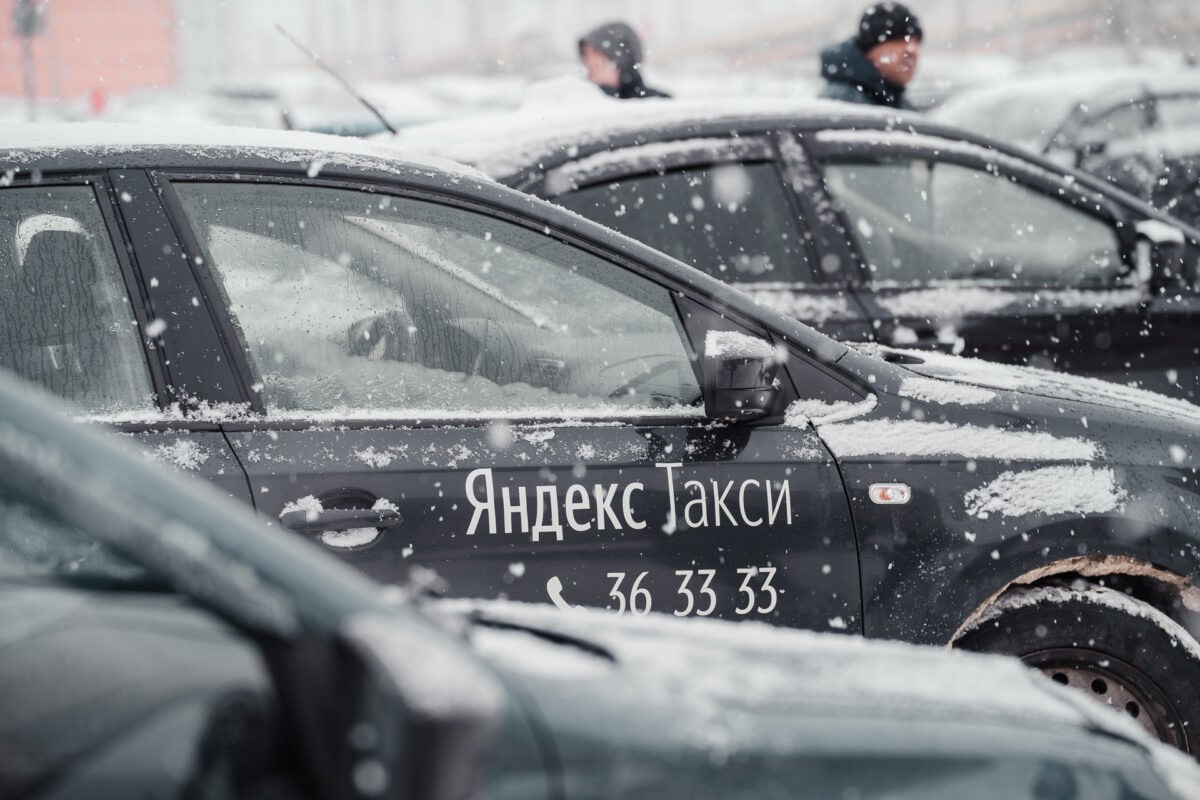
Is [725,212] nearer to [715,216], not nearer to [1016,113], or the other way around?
[715,216]

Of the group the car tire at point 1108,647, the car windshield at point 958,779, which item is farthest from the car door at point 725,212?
the car windshield at point 958,779

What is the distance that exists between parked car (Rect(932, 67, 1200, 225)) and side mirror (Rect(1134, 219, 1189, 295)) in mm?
3804

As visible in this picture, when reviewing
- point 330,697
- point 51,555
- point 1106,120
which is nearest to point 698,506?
point 51,555

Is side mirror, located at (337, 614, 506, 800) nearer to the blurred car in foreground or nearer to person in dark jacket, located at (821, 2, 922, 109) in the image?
the blurred car in foreground

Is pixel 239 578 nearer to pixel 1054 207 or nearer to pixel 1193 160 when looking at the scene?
pixel 1054 207

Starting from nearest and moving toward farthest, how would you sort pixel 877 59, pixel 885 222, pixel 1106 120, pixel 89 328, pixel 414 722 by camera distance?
pixel 414 722, pixel 89 328, pixel 885 222, pixel 877 59, pixel 1106 120

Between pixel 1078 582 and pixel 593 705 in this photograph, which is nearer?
pixel 593 705

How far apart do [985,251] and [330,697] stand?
425 centimetres

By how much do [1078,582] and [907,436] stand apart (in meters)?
0.53

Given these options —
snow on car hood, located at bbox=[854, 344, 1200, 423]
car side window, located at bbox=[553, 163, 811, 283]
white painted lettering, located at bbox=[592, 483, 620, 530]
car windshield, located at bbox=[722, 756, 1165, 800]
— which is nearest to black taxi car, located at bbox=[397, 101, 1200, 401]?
car side window, located at bbox=[553, 163, 811, 283]

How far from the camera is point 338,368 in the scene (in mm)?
2842

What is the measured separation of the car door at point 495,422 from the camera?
277cm

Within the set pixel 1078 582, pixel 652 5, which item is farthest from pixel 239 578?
pixel 652 5

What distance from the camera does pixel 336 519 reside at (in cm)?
270
